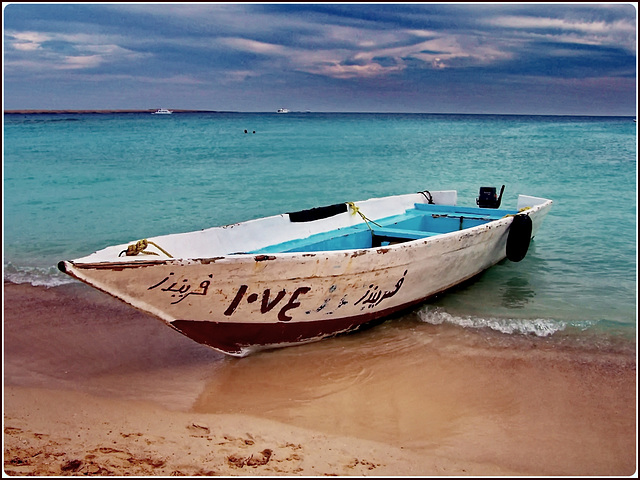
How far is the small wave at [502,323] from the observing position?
18.9 feet

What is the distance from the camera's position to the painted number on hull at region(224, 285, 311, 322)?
14.3 feet

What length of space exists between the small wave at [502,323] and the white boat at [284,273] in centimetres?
24

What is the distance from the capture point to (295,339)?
197 inches

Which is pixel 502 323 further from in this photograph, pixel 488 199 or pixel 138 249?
pixel 138 249

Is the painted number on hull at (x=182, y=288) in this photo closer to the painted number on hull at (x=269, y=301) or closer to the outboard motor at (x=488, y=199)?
the painted number on hull at (x=269, y=301)

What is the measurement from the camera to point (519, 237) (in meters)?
7.20

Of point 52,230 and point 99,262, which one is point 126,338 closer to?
point 99,262

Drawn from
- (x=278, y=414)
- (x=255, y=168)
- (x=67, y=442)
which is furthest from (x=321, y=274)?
(x=255, y=168)

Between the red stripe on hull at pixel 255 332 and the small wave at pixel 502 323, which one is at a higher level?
the red stripe on hull at pixel 255 332

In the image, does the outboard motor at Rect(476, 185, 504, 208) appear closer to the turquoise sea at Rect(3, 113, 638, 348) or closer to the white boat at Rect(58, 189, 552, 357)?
the turquoise sea at Rect(3, 113, 638, 348)

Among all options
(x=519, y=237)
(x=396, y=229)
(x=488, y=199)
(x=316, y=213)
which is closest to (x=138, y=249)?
(x=316, y=213)

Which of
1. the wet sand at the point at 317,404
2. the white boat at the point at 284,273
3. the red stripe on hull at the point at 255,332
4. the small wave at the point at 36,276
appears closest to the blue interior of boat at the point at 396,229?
the white boat at the point at 284,273

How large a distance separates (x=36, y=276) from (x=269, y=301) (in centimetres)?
455

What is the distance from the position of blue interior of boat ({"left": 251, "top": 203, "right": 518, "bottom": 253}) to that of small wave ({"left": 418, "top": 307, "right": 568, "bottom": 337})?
1017 millimetres
